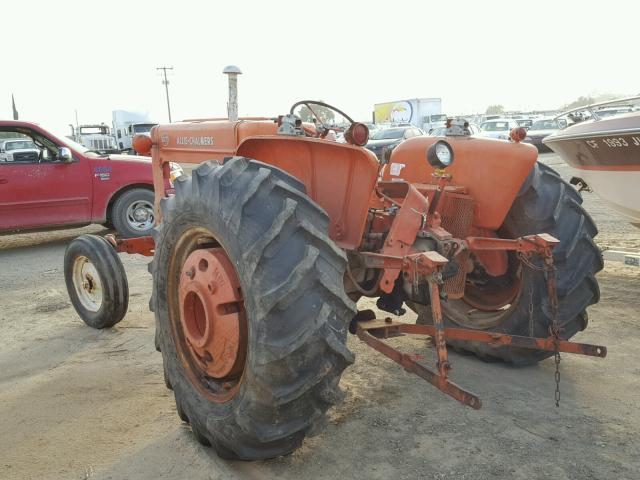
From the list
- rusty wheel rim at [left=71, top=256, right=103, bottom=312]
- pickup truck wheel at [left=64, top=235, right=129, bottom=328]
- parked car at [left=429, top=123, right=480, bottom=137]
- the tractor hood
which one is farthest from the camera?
rusty wheel rim at [left=71, top=256, right=103, bottom=312]

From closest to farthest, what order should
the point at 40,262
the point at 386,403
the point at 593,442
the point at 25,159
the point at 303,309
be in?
the point at 303,309, the point at 593,442, the point at 386,403, the point at 40,262, the point at 25,159

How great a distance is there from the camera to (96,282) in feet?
15.7

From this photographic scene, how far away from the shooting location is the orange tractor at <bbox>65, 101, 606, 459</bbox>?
7.44 feet

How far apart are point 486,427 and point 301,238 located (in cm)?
149

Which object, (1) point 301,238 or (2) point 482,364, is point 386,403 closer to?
(2) point 482,364

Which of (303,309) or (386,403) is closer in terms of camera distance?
(303,309)

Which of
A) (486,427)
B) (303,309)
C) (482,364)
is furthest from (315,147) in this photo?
(482,364)

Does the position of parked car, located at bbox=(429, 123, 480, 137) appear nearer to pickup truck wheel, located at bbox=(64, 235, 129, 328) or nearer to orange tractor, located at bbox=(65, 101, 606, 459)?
orange tractor, located at bbox=(65, 101, 606, 459)

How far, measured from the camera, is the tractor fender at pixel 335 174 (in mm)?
2803

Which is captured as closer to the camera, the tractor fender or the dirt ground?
the dirt ground

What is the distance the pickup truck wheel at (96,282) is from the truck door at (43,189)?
12.8ft

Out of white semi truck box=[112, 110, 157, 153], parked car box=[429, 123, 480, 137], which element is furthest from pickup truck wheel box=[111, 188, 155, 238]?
white semi truck box=[112, 110, 157, 153]

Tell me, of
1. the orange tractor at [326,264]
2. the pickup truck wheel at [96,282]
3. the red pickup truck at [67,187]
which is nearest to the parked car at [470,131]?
the orange tractor at [326,264]

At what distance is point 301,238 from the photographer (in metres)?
2.30
